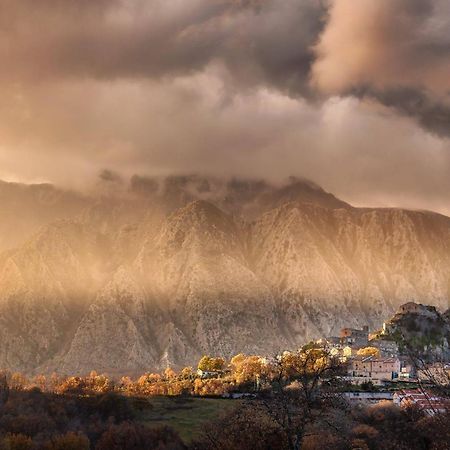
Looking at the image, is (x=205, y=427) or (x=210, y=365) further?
(x=210, y=365)

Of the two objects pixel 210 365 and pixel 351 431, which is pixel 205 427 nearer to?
pixel 351 431

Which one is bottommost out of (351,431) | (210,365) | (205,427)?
(351,431)

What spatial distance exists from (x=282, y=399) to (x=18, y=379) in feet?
404

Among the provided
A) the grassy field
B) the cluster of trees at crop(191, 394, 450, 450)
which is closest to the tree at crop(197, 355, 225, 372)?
the grassy field

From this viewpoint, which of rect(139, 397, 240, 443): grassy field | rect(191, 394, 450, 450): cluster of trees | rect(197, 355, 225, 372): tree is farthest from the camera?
rect(197, 355, 225, 372): tree

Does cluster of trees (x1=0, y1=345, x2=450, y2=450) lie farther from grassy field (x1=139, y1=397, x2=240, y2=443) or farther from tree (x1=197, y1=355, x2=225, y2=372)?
tree (x1=197, y1=355, x2=225, y2=372)

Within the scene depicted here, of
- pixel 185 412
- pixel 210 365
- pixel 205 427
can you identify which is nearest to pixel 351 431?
pixel 205 427

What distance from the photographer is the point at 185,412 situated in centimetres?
8925

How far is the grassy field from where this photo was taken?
7844 cm

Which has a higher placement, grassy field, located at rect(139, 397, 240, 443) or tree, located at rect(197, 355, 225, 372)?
tree, located at rect(197, 355, 225, 372)

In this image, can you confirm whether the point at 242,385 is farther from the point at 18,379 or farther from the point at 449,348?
the point at 449,348

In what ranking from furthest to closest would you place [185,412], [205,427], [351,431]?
[185,412], [351,431], [205,427]

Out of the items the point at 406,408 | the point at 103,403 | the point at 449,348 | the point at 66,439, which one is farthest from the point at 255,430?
A: the point at 449,348

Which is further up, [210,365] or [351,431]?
[210,365]
